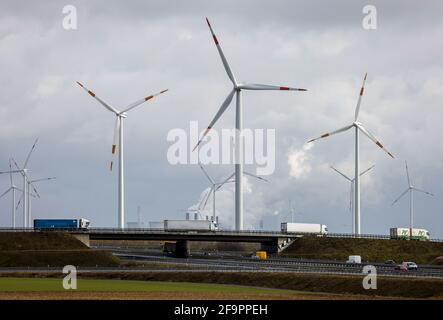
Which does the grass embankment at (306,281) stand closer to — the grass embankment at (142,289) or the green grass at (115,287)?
the grass embankment at (142,289)

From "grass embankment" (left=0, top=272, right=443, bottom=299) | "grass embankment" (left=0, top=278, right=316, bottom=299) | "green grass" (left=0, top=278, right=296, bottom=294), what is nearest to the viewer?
"grass embankment" (left=0, top=278, right=316, bottom=299)

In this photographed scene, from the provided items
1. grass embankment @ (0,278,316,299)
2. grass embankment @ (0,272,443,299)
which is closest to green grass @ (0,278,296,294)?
grass embankment @ (0,278,316,299)

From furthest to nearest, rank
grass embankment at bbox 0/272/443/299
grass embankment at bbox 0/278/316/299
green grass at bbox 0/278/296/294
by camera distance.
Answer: grass embankment at bbox 0/272/443/299 → green grass at bbox 0/278/296/294 → grass embankment at bbox 0/278/316/299

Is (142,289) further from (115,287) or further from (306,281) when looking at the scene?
(306,281)

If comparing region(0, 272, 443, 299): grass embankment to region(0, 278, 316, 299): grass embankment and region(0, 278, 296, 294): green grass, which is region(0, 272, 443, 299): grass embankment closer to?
region(0, 278, 316, 299): grass embankment

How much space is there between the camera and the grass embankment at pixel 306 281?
414 feet

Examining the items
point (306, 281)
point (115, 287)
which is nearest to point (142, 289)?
point (115, 287)

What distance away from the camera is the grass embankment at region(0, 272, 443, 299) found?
4963 inches

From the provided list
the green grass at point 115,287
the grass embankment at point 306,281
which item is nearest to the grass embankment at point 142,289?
the green grass at point 115,287

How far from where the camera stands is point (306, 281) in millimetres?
142250

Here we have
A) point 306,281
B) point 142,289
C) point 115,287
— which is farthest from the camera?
point 306,281

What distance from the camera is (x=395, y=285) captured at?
129 meters
